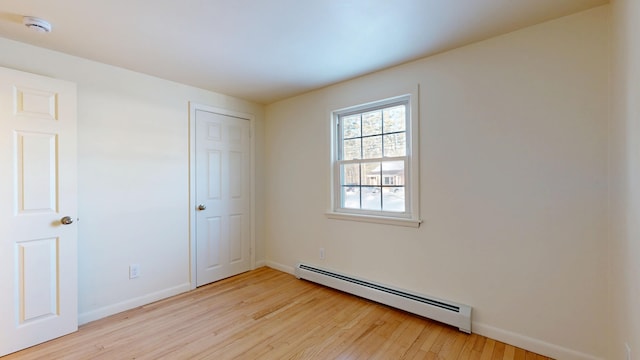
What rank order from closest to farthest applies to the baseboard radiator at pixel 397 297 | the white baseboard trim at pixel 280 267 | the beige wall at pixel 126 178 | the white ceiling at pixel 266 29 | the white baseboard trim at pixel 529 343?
the white ceiling at pixel 266 29
the white baseboard trim at pixel 529 343
the baseboard radiator at pixel 397 297
the beige wall at pixel 126 178
the white baseboard trim at pixel 280 267

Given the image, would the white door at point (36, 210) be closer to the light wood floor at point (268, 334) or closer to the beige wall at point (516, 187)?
the light wood floor at point (268, 334)

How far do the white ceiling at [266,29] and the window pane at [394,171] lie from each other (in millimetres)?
932

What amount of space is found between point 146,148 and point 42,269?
1.26 metres

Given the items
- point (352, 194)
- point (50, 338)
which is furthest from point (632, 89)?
point (50, 338)

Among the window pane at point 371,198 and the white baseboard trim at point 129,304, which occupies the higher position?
the window pane at point 371,198

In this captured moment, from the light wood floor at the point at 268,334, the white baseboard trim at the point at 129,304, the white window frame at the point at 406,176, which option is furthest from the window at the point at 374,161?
the white baseboard trim at the point at 129,304

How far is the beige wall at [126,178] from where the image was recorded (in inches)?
95.0

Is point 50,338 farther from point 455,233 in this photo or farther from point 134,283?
point 455,233

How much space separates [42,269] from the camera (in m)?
2.12

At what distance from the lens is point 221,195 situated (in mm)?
3484

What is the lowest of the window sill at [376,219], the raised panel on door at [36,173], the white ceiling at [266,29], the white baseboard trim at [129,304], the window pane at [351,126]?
the white baseboard trim at [129,304]

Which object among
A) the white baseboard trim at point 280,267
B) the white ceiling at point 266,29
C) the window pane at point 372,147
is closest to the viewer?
the white ceiling at point 266,29

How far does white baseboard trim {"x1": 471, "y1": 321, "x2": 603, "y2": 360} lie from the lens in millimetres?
1832

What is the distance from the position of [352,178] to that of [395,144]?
626 mm
